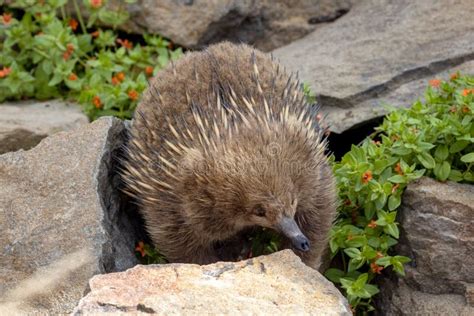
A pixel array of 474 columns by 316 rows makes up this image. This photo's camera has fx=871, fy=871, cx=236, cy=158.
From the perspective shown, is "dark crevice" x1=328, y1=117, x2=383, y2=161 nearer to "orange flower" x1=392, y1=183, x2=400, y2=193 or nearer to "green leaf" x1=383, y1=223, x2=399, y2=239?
"orange flower" x1=392, y1=183, x2=400, y2=193

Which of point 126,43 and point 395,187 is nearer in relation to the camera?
point 395,187

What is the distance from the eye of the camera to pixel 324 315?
2926 mm

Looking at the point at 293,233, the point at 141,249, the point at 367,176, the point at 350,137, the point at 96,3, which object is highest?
the point at 96,3

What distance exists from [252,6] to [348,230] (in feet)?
8.61

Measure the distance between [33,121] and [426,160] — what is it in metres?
2.36

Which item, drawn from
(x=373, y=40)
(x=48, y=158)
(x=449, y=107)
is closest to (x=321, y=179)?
(x=449, y=107)

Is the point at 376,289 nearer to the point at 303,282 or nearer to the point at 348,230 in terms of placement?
the point at 348,230

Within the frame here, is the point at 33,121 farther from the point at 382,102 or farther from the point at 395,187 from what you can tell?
the point at 395,187

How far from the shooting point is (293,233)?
336 centimetres

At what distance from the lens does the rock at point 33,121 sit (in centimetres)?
495

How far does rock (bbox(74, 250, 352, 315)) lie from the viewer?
9.54ft

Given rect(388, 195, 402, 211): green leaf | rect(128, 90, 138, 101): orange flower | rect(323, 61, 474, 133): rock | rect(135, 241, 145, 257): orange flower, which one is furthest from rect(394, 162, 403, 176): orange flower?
rect(128, 90, 138, 101): orange flower

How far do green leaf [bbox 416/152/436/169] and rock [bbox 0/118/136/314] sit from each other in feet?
4.68

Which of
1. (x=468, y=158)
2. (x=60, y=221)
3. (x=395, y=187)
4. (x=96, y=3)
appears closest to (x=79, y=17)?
(x=96, y=3)
